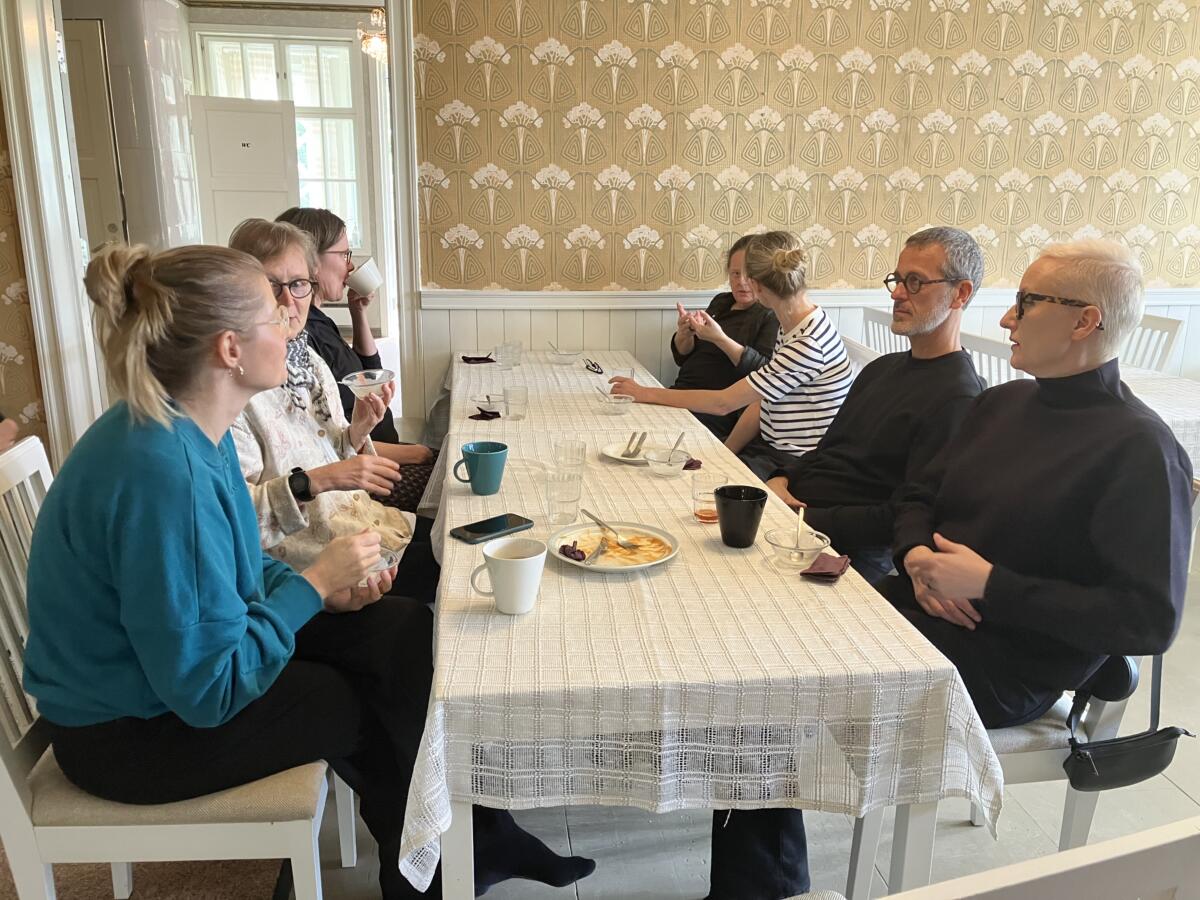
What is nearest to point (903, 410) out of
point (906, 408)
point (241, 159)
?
point (906, 408)

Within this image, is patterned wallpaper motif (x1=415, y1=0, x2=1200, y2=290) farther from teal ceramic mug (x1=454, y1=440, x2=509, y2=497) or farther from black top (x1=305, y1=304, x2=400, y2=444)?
teal ceramic mug (x1=454, y1=440, x2=509, y2=497)

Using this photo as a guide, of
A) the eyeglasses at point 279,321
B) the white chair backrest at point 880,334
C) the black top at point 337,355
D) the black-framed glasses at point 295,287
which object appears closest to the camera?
the eyeglasses at point 279,321

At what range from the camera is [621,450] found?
6.60ft

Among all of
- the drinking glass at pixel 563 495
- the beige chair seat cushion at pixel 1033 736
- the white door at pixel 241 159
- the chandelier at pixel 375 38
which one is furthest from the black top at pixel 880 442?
the white door at pixel 241 159

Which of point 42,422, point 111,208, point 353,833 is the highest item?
point 111,208

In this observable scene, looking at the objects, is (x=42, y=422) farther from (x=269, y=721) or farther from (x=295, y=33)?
(x=295, y=33)

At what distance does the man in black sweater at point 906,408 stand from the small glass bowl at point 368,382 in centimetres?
105

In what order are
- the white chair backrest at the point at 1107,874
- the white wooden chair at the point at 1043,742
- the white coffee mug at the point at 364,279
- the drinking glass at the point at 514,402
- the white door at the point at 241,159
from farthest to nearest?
the white door at the point at 241,159 < the white coffee mug at the point at 364,279 < the drinking glass at the point at 514,402 < the white wooden chair at the point at 1043,742 < the white chair backrest at the point at 1107,874

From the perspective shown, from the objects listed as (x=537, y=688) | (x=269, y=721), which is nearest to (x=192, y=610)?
(x=269, y=721)

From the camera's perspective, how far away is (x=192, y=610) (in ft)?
3.47

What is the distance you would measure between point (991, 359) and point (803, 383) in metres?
1.07

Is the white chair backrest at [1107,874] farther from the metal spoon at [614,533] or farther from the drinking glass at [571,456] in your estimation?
the drinking glass at [571,456]

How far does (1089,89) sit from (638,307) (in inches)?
83.5

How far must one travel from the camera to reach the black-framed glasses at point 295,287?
1.83 metres
